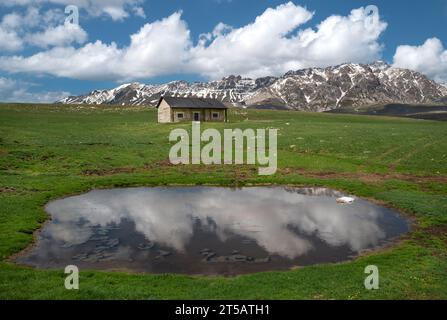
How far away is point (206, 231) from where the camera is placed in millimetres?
24531

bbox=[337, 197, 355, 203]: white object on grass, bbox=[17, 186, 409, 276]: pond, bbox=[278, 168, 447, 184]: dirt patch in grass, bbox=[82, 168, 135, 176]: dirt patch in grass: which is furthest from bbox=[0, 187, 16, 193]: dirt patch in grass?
bbox=[337, 197, 355, 203]: white object on grass

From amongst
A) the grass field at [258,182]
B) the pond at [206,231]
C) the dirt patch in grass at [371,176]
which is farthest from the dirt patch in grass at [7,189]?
the dirt patch in grass at [371,176]

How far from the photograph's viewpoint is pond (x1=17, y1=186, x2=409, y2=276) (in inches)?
785

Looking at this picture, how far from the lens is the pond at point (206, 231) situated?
19.9 metres

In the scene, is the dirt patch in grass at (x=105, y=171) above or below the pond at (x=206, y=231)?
above

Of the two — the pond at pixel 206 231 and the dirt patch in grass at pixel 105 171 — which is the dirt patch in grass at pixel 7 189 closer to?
the pond at pixel 206 231

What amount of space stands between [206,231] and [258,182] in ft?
54.8

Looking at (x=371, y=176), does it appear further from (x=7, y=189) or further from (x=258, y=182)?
(x=7, y=189)

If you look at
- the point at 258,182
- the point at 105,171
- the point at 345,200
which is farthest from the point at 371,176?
the point at 105,171

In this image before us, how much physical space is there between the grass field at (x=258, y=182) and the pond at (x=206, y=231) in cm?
141

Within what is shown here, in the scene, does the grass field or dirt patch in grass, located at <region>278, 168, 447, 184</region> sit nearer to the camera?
the grass field

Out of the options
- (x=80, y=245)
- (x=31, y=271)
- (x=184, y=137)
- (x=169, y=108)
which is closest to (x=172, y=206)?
(x=80, y=245)

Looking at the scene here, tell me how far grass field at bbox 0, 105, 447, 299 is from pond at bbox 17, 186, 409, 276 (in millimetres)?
1407

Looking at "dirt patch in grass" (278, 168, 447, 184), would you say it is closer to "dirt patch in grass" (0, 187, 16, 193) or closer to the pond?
the pond
